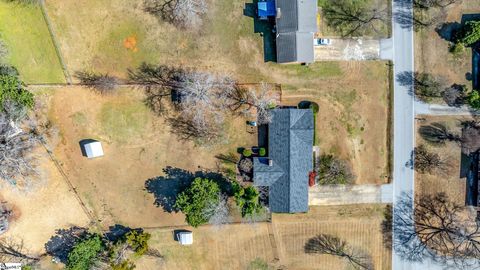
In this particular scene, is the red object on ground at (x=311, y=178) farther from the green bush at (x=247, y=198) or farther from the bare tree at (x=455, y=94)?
the bare tree at (x=455, y=94)

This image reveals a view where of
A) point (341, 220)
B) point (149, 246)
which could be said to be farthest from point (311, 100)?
point (149, 246)

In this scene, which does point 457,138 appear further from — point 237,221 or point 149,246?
point 149,246

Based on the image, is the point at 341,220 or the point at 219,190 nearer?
the point at 219,190

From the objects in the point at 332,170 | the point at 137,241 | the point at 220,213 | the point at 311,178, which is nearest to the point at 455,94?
the point at 332,170

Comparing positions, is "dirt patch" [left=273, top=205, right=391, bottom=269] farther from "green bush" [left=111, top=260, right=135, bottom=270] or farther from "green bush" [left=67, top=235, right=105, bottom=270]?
"green bush" [left=67, top=235, right=105, bottom=270]

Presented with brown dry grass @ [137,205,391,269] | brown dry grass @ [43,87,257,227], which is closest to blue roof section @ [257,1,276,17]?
brown dry grass @ [43,87,257,227]

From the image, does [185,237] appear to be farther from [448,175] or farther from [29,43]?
[448,175]

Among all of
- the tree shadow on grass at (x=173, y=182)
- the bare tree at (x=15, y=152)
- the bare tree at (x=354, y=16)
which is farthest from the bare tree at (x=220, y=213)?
the bare tree at (x=354, y=16)
